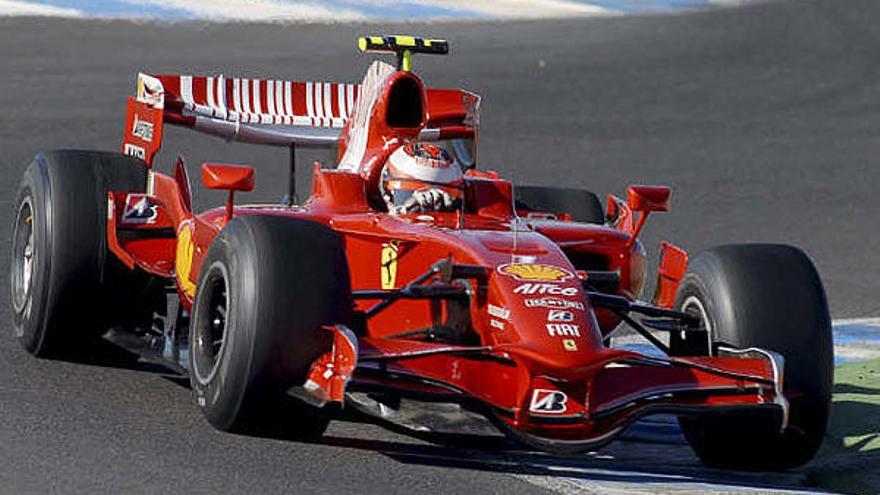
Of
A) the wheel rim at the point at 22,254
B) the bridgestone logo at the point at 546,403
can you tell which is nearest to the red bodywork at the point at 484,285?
the bridgestone logo at the point at 546,403

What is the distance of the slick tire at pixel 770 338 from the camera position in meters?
7.51

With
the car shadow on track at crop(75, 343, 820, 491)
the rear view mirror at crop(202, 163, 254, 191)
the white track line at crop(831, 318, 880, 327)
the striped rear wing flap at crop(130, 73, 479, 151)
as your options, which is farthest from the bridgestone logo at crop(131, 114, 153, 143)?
the white track line at crop(831, 318, 880, 327)

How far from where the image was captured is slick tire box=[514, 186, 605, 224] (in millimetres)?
10109

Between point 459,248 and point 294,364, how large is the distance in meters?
0.97

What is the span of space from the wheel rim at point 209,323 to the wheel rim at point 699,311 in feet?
5.86

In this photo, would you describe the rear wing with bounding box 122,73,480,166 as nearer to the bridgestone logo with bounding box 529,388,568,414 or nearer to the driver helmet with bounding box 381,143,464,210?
the driver helmet with bounding box 381,143,464,210

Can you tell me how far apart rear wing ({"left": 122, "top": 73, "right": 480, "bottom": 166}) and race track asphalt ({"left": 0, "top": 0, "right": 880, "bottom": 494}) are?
1263 mm

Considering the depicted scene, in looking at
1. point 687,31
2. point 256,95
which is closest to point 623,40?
point 687,31

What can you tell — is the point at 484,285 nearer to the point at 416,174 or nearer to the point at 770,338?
the point at 770,338

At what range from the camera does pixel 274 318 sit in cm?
709

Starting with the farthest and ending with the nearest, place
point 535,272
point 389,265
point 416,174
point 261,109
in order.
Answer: point 261,109 < point 416,174 < point 389,265 < point 535,272

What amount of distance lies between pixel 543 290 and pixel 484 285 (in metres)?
0.31

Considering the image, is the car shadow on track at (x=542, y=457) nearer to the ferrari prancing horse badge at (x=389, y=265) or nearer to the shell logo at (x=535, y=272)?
the ferrari prancing horse badge at (x=389, y=265)

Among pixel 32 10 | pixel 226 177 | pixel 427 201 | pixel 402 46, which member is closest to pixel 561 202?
pixel 402 46
